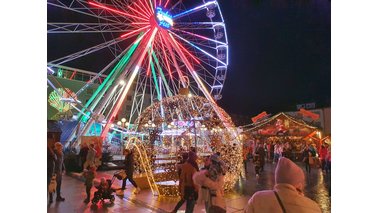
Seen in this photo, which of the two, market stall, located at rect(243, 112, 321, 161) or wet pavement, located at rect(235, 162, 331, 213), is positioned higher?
market stall, located at rect(243, 112, 321, 161)

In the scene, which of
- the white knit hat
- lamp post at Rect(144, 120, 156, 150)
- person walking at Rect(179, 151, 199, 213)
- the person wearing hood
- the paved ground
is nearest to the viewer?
the person wearing hood

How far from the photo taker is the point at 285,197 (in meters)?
2.36

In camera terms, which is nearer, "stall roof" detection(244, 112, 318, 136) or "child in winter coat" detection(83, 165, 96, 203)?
"child in winter coat" detection(83, 165, 96, 203)

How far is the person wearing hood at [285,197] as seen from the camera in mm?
2321

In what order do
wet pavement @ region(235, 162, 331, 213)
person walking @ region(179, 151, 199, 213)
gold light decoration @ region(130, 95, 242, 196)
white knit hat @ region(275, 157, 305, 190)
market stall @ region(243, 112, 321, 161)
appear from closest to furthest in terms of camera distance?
1. white knit hat @ region(275, 157, 305, 190)
2. person walking @ region(179, 151, 199, 213)
3. wet pavement @ region(235, 162, 331, 213)
4. gold light decoration @ region(130, 95, 242, 196)
5. market stall @ region(243, 112, 321, 161)

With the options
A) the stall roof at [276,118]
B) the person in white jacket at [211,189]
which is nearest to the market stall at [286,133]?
the stall roof at [276,118]

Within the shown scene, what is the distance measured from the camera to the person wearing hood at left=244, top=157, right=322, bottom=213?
2.32m

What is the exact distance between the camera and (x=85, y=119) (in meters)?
17.7

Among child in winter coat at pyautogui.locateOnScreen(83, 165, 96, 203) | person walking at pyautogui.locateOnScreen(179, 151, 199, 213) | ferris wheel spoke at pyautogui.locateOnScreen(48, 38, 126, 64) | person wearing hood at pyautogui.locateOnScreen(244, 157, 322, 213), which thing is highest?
ferris wheel spoke at pyautogui.locateOnScreen(48, 38, 126, 64)

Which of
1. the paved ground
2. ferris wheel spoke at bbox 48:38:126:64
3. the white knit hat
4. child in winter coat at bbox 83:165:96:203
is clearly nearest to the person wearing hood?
the white knit hat

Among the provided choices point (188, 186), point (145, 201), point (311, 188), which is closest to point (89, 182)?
point (145, 201)

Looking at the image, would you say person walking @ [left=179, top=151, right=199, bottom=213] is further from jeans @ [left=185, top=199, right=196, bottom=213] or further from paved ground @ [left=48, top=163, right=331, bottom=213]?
paved ground @ [left=48, top=163, right=331, bottom=213]
